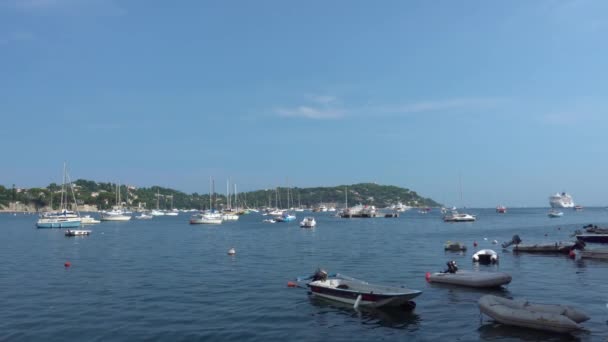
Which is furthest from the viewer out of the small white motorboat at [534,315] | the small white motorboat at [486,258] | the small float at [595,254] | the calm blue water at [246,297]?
Answer: the small float at [595,254]

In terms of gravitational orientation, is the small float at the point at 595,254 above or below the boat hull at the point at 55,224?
below

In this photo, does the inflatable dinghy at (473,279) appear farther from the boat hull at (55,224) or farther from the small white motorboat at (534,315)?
the boat hull at (55,224)

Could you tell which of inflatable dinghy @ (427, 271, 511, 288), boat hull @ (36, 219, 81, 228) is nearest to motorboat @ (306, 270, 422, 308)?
inflatable dinghy @ (427, 271, 511, 288)

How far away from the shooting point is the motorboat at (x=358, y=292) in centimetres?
2998

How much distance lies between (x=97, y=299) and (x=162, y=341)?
12567 mm

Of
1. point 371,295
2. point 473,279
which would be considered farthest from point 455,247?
point 371,295

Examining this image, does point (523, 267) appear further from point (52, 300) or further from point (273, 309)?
point (52, 300)

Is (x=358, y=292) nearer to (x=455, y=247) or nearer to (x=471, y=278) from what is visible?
(x=471, y=278)

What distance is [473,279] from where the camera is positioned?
123 feet

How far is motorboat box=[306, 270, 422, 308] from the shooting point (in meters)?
30.0

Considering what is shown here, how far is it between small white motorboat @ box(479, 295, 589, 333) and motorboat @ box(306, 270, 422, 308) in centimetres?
447

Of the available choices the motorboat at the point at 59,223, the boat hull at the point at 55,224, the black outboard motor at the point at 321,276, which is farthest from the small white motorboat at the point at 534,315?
the motorboat at the point at 59,223

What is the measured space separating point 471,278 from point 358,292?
36.5 ft

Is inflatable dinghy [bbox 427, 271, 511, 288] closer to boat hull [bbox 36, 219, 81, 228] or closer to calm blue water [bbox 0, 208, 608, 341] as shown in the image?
calm blue water [bbox 0, 208, 608, 341]
